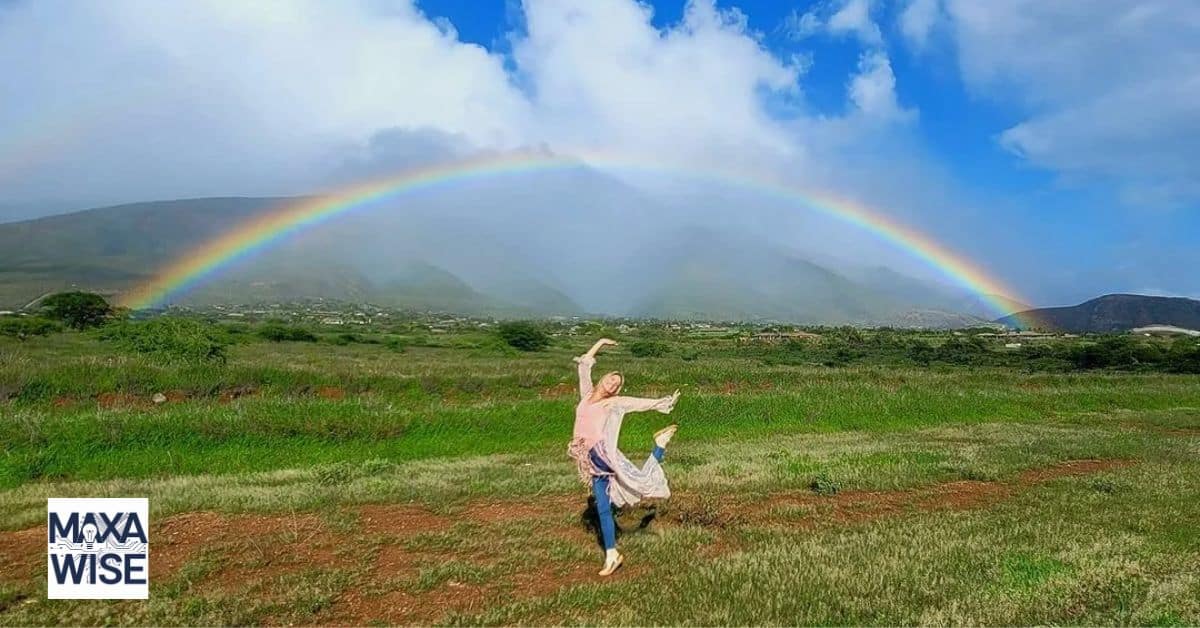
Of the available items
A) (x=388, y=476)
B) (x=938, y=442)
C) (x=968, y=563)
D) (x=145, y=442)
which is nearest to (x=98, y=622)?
(x=388, y=476)

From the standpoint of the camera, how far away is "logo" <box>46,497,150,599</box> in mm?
7016

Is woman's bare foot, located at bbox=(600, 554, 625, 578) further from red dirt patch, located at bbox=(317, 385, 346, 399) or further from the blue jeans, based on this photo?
red dirt patch, located at bbox=(317, 385, 346, 399)

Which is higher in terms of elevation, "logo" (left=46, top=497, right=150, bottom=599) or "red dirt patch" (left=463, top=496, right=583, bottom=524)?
"logo" (left=46, top=497, right=150, bottom=599)

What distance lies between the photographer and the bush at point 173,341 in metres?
31.2

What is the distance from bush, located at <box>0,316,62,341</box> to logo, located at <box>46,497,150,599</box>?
58559 mm

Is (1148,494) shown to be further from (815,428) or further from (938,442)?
(815,428)

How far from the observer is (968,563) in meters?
7.87

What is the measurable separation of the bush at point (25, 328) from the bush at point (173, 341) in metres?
23.9

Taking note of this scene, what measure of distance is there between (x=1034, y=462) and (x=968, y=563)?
30.3 ft

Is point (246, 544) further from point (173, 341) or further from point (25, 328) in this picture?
point (25, 328)

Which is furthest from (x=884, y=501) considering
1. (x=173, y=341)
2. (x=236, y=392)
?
(x=173, y=341)

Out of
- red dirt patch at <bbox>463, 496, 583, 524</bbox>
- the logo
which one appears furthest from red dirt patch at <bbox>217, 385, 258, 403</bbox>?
the logo

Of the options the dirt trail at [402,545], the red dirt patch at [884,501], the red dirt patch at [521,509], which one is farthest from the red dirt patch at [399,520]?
the red dirt patch at [884,501]

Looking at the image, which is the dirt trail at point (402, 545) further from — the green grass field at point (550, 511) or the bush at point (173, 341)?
the bush at point (173, 341)
